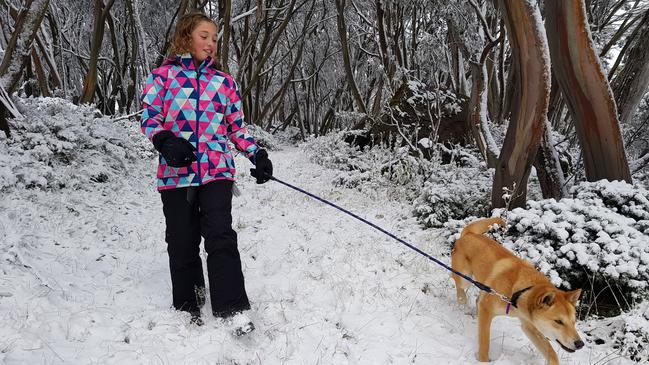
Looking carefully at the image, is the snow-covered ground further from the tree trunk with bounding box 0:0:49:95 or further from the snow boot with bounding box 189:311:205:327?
the tree trunk with bounding box 0:0:49:95

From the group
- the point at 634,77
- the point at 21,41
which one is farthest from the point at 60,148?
the point at 634,77

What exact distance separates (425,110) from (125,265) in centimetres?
742

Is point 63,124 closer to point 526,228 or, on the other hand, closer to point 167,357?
point 167,357

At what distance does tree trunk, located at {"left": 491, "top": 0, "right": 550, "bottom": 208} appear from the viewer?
5.00 m

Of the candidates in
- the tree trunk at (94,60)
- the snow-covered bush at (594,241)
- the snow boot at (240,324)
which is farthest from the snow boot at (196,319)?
the tree trunk at (94,60)

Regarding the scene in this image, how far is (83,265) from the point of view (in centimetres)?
415

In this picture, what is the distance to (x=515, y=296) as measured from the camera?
284cm

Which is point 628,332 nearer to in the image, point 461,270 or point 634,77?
point 461,270

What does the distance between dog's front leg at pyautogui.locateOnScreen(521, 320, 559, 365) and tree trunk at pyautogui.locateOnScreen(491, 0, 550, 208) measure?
2748 mm

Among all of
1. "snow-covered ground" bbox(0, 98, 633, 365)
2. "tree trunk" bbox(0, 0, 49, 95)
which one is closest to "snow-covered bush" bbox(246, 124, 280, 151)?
"tree trunk" bbox(0, 0, 49, 95)

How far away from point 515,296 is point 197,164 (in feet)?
7.79

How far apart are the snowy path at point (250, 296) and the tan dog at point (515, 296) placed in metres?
0.27

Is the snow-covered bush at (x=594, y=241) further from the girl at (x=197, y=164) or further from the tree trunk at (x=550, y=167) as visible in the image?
the girl at (x=197, y=164)

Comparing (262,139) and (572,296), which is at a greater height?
(572,296)
